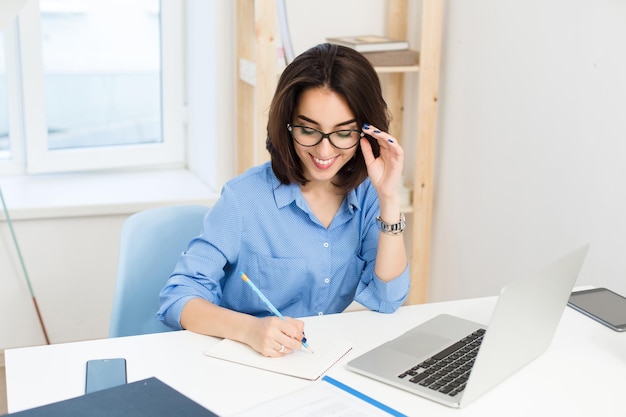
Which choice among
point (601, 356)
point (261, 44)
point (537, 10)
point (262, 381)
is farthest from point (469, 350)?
point (261, 44)

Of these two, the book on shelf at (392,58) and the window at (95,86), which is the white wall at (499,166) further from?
the window at (95,86)

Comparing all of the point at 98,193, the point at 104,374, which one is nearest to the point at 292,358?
the point at 104,374

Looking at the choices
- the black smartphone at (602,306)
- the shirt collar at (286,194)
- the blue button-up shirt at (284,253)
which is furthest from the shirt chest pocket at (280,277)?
the black smartphone at (602,306)

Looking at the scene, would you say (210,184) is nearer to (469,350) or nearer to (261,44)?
(261,44)

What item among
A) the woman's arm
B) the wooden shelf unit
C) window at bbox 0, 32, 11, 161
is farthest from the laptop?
window at bbox 0, 32, 11, 161

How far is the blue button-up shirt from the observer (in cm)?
180

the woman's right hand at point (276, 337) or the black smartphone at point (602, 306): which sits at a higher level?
the woman's right hand at point (276, 337)

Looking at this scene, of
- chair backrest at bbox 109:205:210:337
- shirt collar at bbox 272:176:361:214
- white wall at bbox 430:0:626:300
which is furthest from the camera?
white wall at bbox 430:0:626:300

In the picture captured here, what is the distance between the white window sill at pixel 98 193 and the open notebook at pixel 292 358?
5.14 ft

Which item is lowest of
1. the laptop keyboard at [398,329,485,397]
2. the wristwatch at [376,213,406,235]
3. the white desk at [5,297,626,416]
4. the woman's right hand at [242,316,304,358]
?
the white desk at [5,297,626,416]

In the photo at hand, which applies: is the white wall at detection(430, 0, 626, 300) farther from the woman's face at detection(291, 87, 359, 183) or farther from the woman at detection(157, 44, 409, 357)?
the woman's face at detection(291, 87, 359, 183)

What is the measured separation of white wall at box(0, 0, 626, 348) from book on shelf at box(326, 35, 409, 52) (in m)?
0.15

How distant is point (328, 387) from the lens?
4.60 ft

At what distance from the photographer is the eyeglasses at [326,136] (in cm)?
175
